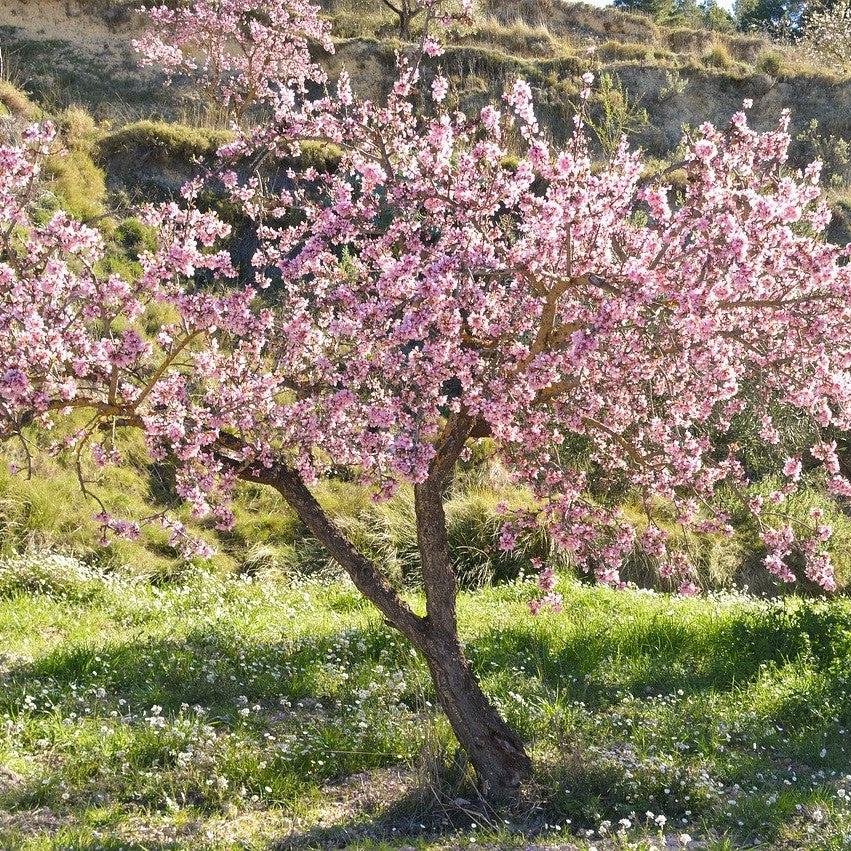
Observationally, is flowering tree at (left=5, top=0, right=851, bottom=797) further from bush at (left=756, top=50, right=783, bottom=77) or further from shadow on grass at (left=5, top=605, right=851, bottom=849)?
bush at (left=756, top=50, right=783, bottom=77)

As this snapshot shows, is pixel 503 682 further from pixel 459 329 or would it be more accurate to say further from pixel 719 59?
pixel 719 59

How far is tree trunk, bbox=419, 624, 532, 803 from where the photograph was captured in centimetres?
474

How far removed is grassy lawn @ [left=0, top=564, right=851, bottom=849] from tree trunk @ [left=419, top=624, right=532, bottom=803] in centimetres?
14

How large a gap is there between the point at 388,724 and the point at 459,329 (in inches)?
105

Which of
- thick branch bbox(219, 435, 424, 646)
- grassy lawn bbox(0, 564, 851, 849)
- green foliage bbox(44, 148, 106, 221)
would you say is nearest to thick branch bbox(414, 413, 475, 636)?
thick branch bbox(219, 435, 424, 646)

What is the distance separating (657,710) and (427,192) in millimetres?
3618

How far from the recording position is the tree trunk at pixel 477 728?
4.74 metres

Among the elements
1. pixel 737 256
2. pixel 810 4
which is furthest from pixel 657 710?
pixel 810 4

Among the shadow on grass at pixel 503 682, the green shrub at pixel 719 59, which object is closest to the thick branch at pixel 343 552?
the shadow on grass at pixel 503 682

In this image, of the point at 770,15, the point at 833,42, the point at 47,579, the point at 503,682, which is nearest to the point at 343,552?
the point at 503,682

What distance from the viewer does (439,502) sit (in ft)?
16.4

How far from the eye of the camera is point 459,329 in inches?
157

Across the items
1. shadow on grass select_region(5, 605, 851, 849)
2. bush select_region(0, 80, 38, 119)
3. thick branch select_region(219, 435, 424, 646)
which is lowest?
shadow on grass select_region(5, 605, 851, 849)

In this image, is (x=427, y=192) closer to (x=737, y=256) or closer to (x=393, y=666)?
(x=737, y=256)
